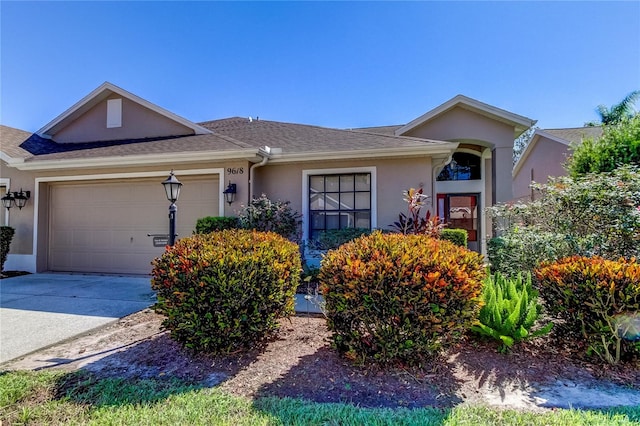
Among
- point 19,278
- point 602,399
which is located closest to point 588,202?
point 602,399

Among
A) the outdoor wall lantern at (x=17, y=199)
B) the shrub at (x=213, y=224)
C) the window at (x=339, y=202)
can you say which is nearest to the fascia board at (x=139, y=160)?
the outdoor wall lantern at (x=17, y=199)

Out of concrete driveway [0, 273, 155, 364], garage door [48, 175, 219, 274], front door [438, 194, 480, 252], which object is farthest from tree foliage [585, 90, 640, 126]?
concrete driveway [0, 273, 155, 364]

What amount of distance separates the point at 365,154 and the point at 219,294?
5.31 meters

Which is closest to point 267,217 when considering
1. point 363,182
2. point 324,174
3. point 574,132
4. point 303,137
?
point 324,174

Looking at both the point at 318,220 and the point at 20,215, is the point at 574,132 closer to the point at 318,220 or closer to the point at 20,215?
the point at 318,220

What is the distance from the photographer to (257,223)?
743 centimetres

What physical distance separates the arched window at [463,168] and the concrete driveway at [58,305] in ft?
40.6

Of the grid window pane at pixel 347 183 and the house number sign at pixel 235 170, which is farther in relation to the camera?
the grid window pane at pixel 347 183

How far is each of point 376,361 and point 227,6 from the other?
349 inches

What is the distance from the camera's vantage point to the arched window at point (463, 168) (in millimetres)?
14227

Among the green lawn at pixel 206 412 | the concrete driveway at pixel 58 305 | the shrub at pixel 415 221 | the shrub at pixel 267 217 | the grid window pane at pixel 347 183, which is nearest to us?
A: the green lawn at pixel 206 412

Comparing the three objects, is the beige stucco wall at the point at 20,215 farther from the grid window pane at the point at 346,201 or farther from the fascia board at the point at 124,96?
the grid window pane at the point at 346,201

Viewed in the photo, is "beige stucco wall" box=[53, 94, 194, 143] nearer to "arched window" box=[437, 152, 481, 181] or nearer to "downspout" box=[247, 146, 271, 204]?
"downspout" box=[247, 146, 271, 204]

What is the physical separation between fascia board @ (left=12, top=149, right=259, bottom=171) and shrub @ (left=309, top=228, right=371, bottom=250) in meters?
2.48
